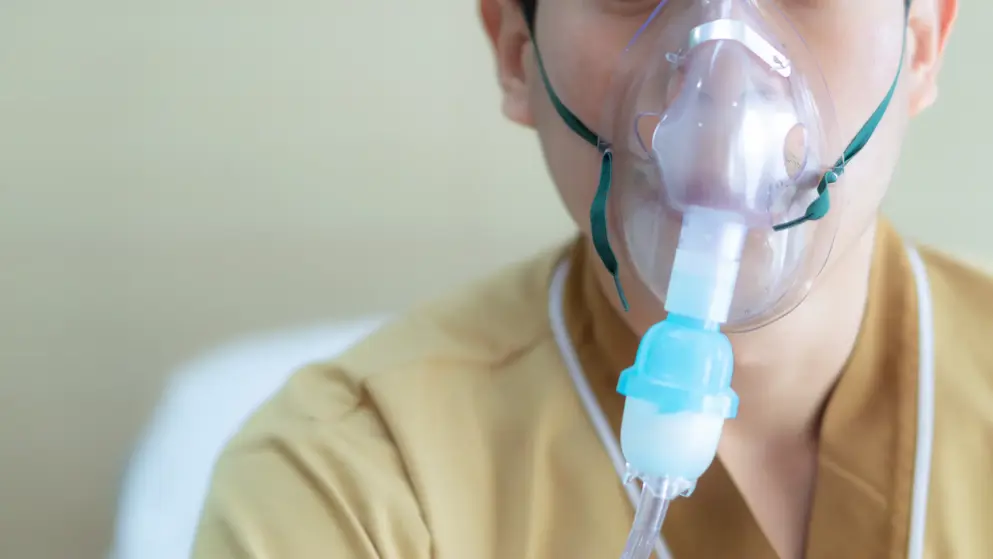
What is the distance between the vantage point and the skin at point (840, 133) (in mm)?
640

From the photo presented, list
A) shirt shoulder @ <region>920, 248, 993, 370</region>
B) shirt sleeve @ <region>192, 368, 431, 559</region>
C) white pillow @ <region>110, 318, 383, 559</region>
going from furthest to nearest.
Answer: white pillow @ <region>110, 318, 383, 559</region>
shirt shoulder @ <region>920, 248, 993, 370</region>
shirt sleeve @ <region>192, 368, 431, 559</region>

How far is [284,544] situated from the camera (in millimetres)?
670

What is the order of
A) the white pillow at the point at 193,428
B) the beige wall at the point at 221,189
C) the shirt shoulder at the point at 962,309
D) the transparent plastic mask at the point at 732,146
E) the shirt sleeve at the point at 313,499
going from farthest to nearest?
the beige wall at the point at 221,189
the white pillow at the point at 193,428
the shirt shoulder at the point at 962,309
the shirt sleeve at the point at 313,499
the transparent plastic mask at the point at 732,146

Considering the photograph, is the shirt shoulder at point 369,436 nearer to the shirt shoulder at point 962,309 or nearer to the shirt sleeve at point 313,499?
the shirt sleeve at point 313,499

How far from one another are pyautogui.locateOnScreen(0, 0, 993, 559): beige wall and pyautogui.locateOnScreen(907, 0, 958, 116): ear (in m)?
0.71

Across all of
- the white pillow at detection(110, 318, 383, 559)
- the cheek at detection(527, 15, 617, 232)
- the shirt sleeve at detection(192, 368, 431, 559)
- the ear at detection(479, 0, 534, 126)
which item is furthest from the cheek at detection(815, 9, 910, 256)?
the white pillow at detection(110, 318, 383, 559)

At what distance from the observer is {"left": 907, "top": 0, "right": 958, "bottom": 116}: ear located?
706mm

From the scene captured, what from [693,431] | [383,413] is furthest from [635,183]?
[383,413]

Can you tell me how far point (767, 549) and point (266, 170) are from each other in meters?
0.97

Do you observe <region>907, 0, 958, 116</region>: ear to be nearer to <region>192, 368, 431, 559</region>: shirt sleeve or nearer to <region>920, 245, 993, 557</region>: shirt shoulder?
<region>920, 245, 993, 557</region>: shirt shoulder

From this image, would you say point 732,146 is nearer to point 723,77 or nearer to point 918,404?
point 723,77

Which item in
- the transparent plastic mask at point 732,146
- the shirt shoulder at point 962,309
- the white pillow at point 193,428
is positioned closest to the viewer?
the transparent plastic mask at point 732,146

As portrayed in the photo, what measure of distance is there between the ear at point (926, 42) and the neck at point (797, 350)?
0.44 ft

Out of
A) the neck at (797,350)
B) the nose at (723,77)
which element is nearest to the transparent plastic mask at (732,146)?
the nose at (723,77)
